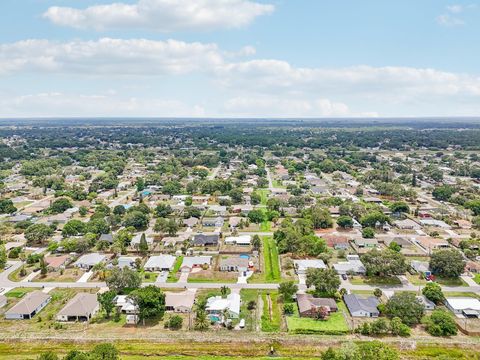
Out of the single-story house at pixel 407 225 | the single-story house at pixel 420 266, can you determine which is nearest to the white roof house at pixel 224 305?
the single-story house at pixel 420 266

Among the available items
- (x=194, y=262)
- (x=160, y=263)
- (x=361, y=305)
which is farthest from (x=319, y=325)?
(x=160, y=263)

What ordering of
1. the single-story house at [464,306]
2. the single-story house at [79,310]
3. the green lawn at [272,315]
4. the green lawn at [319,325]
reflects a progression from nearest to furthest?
the green lawn at [319,325] → the green lawn at [272,315] → the single-story house at [79,310] → the single-story house at [464,306]

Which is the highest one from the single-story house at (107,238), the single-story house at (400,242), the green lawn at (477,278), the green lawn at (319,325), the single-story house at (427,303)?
the single-story house at (107,238)

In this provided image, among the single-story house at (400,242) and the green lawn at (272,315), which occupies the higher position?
the single-story house at (400,242)

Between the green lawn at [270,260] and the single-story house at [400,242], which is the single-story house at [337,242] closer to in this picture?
the single-story house at [400,242]

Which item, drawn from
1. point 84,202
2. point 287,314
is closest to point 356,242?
point 287,314

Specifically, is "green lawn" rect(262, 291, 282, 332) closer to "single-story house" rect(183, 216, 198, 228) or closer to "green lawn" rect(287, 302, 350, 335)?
"green lawn" rect(287, 302, 350, 335)

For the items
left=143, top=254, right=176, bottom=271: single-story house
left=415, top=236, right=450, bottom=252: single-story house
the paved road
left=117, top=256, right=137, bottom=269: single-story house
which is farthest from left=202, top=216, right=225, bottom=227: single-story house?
left=415, top=236, right=450, bottom=252: single-story house

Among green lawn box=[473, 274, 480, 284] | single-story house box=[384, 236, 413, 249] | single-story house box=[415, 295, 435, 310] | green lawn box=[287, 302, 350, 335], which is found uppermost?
Answer: single-story house box=[384, 236, 413, 249]
